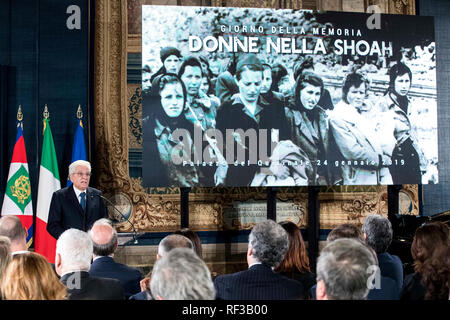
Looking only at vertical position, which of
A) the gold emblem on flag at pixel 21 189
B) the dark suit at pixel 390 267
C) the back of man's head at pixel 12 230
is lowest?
the dark suit at pixel 390 267

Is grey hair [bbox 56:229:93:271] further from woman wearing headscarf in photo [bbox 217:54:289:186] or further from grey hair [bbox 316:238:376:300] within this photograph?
woman wearing headscarf in photo [bbox 217:54:289:186]

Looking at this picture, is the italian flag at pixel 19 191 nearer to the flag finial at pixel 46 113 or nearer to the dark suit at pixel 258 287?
the flag finial at pixel 46 113

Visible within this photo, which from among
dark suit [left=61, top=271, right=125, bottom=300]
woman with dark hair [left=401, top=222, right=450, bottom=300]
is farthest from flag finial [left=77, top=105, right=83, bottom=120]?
woman with dark hair [left=401, top=222, right=450, bottom=300]

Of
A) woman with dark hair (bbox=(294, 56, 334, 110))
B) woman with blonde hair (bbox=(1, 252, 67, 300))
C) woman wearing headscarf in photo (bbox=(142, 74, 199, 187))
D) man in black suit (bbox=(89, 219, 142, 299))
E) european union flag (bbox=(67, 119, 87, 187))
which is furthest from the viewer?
european union flag (bbox=(67, 119, 87, 187))

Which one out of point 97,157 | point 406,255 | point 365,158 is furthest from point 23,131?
point 406,255

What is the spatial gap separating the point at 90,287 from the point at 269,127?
3444 mm

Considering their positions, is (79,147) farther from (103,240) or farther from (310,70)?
(103,240)

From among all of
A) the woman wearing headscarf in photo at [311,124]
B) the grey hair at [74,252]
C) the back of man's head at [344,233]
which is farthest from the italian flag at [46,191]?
the back of man's head at [344,233]

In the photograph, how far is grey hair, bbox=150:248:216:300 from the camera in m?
1.62

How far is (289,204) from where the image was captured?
6395 mm

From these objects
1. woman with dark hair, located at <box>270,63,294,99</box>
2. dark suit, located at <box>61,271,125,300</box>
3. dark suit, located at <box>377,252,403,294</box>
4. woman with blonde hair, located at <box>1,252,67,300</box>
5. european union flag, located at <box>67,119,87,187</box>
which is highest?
woman with dark hair, located at <box>270,63,294,99</box>

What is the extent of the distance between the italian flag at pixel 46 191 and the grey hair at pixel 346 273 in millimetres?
4166

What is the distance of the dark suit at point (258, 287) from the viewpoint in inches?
88.9

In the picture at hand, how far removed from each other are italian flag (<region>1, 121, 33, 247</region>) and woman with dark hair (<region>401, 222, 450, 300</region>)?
4098mm
